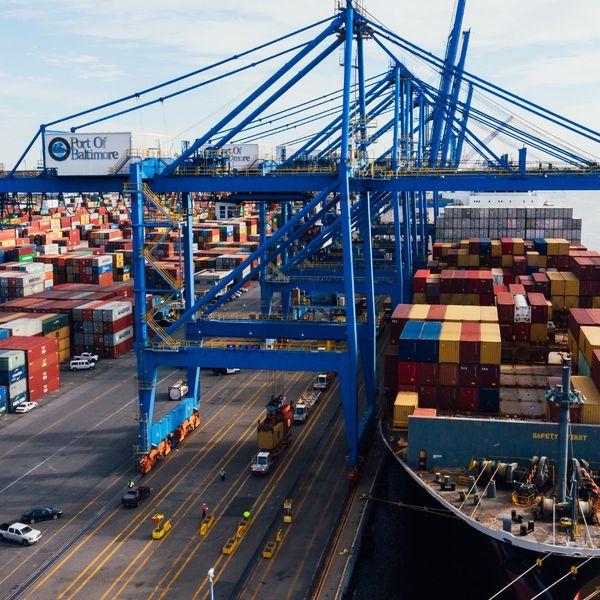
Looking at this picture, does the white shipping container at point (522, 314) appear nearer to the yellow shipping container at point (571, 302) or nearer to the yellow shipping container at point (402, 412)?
the yellow shipping container at point (571, 302)

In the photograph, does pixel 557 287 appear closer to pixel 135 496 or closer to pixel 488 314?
pixel 488 314

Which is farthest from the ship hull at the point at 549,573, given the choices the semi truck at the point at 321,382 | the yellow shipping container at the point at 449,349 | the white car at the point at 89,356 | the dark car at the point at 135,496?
the white car at the point at 89,356

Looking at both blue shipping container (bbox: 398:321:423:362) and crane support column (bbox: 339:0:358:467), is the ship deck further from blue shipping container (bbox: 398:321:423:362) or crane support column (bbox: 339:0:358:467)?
crane support column (bbox: 339:0:358:467)

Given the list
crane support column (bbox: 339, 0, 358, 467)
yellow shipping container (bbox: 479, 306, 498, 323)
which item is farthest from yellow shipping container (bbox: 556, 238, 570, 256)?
crane support column (bbox: 339, 0, 358, 467)

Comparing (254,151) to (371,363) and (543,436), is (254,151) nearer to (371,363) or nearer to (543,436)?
(371,363)

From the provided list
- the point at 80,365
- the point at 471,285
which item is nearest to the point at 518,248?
the point at 471,285
